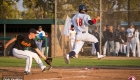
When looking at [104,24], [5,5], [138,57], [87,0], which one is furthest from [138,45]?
[5,5]

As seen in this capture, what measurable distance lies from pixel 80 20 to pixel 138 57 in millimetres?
9250

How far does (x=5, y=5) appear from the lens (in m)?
28.2

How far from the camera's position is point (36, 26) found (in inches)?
1052

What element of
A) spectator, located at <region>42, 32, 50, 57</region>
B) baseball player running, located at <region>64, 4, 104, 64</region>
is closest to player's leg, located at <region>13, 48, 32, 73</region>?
baseball player running, located at <region>64, 4, 104, 64</region>

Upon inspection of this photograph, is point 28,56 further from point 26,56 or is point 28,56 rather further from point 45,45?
point 45,45

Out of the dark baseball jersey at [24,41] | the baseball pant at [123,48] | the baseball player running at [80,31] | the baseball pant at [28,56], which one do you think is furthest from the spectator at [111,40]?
the dark baseball jersey at [24,41]

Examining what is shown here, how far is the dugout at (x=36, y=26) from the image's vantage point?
23469mm

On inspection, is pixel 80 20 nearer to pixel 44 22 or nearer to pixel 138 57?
pixel 138 57

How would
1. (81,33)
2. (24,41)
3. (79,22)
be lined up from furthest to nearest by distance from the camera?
(81,33)
(79,22)
(24,41)

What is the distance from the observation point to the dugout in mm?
23469

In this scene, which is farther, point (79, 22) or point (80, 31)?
point (80, 31)

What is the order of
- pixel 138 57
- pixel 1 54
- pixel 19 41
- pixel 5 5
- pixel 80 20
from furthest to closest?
pixel 5 5
pixel 1 54
pixel 138 57
pixel 80 20
pixel 19 41

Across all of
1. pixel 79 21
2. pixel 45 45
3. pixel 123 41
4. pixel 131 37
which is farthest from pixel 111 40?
pixel 79 21

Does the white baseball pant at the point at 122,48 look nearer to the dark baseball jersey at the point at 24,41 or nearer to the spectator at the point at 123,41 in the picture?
the spectator at the point at 123,41
